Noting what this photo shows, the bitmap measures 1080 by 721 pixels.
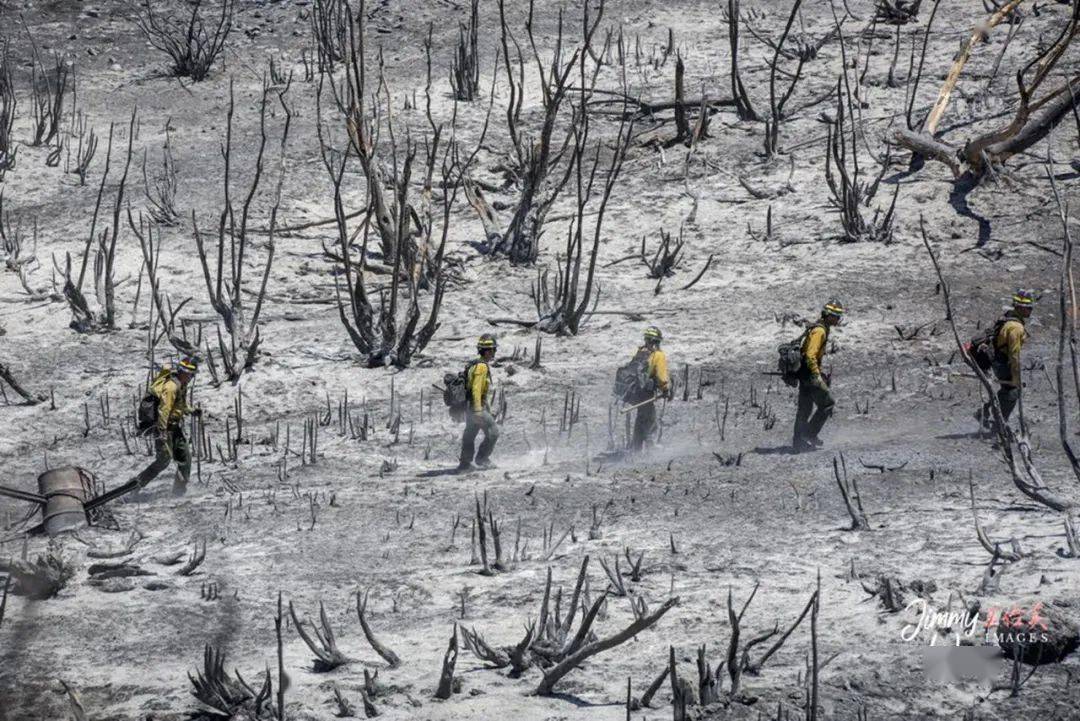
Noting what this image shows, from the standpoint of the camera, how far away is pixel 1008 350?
10.2 m

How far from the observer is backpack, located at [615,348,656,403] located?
10566mm

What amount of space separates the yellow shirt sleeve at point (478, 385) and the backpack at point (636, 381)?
3.51ft

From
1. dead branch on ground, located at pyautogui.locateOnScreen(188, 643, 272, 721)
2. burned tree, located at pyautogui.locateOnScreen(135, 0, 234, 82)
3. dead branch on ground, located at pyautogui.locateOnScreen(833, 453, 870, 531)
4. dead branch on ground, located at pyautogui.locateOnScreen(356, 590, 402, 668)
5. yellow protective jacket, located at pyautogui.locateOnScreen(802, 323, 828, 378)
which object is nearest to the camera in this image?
dead branch on ground, located at pyautogui.locateOnScreen(188, 643, 272, 721)

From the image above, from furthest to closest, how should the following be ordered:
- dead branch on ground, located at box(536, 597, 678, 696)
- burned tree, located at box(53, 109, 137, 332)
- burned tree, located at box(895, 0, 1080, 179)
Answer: burned tree, located at box(895, 0, 1080, 179) < burned tree, located at box(53, 109, 137, 332) < dead branch on ground, located at box(536, 597, 678, 696)

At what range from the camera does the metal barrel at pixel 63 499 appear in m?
9.30

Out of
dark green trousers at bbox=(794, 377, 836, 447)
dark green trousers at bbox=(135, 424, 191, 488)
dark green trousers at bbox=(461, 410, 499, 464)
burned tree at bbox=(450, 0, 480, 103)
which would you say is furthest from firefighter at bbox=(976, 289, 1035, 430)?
burned tree at bbox=(450, 0, 480, 103)

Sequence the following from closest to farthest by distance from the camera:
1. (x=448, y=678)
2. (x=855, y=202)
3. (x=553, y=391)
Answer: (x=448, y=678), (x=553, y=391), (x=855, y=202)

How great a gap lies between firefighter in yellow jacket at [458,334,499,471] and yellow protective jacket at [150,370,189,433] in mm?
2117

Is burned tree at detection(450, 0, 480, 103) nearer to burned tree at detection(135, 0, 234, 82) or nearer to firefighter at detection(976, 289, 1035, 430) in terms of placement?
burned tree at detection(135, 0, 234, 82)

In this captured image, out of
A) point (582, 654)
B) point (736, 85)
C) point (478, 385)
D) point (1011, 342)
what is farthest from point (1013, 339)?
point (736, 85)

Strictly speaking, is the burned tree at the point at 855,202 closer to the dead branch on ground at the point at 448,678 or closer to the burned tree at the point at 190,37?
the burned tree at the point at 190,37

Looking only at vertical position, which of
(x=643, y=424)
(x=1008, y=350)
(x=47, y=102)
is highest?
(x=47, y=102)

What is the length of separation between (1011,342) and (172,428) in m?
6.22

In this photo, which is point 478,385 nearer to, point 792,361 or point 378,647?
point 792,361
